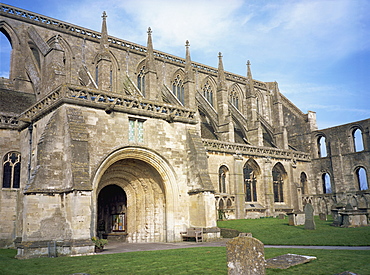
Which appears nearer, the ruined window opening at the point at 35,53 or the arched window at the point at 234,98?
the ruined window opening at the point at 35,53

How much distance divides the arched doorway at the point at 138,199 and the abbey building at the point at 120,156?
56mm

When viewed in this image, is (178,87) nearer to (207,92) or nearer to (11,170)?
(207,92)

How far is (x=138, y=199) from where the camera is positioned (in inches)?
781

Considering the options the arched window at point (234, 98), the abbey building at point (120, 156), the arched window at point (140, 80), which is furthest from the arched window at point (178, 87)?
the arched window at point (234, 98)

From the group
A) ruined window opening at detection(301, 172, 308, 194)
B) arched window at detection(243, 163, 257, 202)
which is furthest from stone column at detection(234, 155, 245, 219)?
ruined window opening at detection(301, 172, 308, 194)

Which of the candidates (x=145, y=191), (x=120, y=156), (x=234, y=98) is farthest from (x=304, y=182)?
(x=120, y=156)

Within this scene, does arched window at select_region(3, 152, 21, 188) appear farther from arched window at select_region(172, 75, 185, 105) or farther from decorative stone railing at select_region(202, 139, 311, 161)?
arched window at select_region(172, 75, 185, 105)

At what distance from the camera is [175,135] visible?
62.9 ft

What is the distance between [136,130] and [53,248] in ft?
21.1

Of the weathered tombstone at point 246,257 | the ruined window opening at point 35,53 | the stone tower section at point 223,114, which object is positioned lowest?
the weathered tombstone at point 246,257

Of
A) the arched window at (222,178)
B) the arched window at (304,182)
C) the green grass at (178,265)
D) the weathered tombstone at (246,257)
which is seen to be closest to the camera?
the weathered tombstone at (246,257)

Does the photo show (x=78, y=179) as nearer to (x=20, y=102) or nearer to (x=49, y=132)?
(x=49, y=132)

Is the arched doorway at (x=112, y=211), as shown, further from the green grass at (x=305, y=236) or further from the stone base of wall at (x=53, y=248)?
the green grass at (x=305, y=236)

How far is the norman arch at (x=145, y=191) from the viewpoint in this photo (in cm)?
1823
